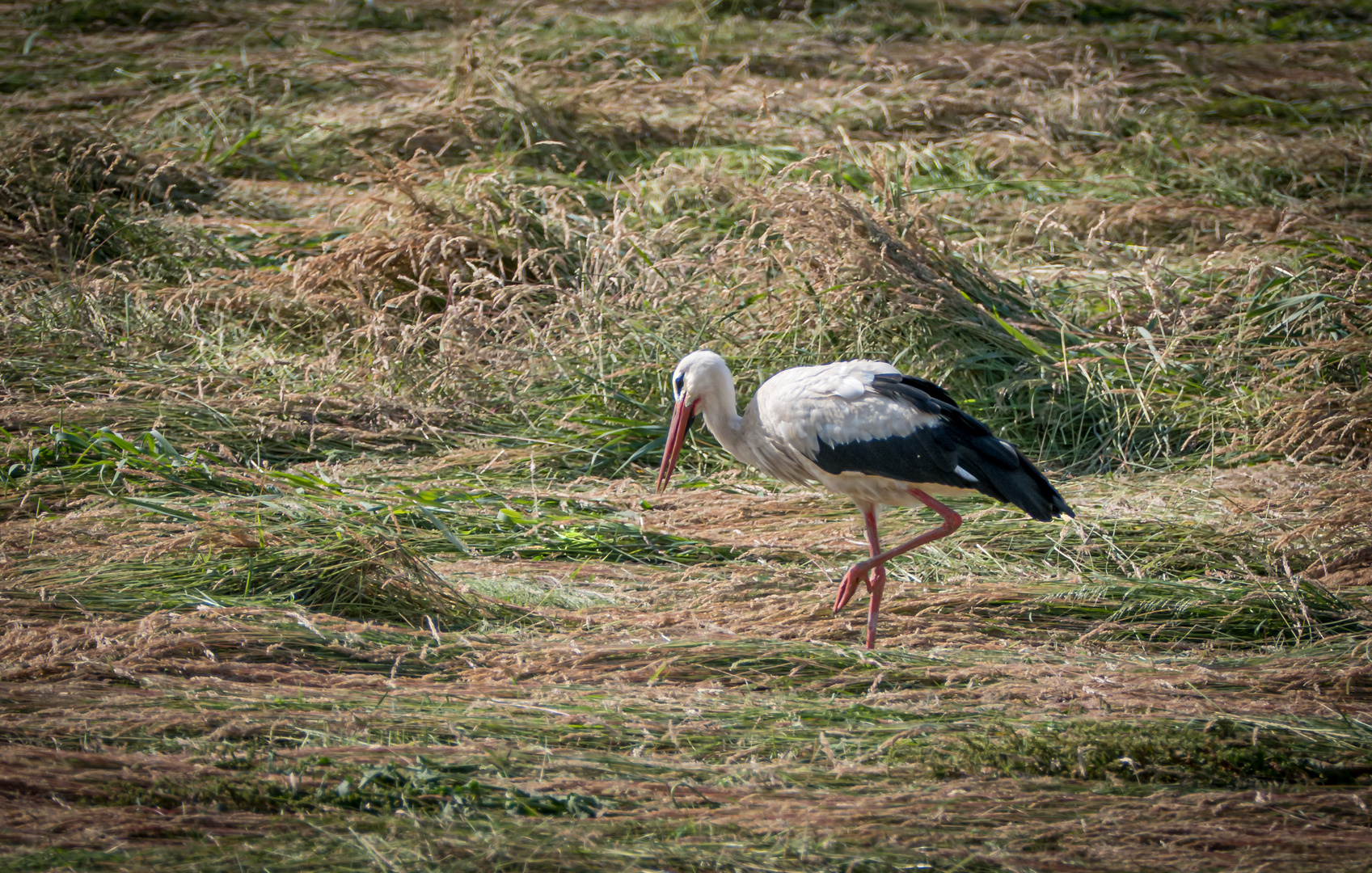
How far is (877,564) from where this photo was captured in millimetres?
4297

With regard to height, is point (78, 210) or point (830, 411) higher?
point (78, 210)

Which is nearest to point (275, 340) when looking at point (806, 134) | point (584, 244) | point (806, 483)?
point (584, 244)

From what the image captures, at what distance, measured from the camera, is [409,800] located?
263cm

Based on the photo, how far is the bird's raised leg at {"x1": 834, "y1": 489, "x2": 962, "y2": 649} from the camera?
4.14m

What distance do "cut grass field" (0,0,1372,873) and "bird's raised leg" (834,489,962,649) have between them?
112 mm

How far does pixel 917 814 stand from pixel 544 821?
2.76 ft

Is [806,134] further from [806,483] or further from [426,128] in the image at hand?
[806,483]

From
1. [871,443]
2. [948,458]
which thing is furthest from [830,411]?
[948,458]

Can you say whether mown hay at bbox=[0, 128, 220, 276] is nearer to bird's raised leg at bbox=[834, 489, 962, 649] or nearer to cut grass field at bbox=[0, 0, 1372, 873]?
cut grass field at bbox=[0, 0, 1372, 873]

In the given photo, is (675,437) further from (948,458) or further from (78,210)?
(78,210)

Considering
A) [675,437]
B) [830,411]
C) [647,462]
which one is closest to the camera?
[830,411]

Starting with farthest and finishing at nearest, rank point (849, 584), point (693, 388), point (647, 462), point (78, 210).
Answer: point (78, 210)
point (647, 462)
point (693, 388)
point (849, 584)

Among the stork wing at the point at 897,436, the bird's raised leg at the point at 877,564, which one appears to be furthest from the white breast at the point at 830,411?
the bird's raised leg at the point at 877,564

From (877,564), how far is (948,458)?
46cm
